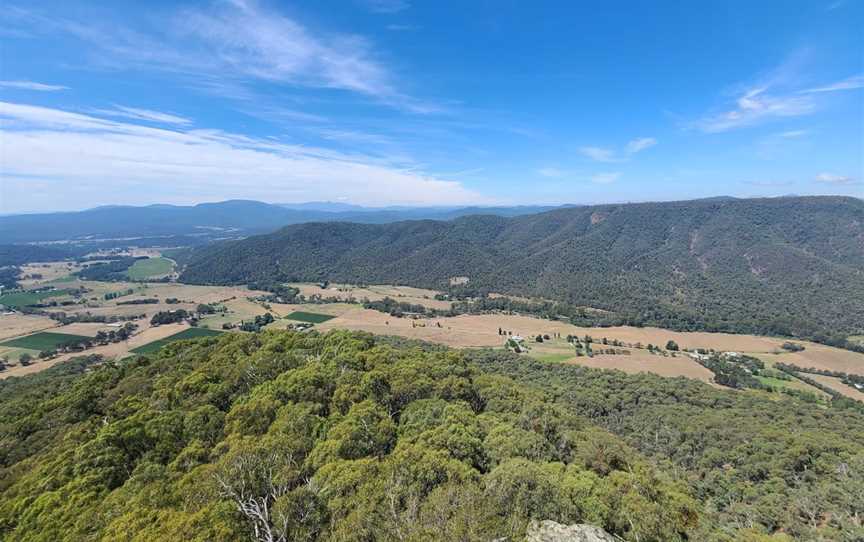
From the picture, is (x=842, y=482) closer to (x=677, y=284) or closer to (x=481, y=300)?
(x=481, y=300)

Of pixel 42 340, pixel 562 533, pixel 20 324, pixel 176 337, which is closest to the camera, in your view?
pixel 562 533

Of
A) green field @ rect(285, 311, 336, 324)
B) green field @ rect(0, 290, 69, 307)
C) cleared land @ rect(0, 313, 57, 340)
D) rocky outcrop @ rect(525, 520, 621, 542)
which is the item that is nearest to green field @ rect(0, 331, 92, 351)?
cleared land @ rect(0, 313, 57, 340)

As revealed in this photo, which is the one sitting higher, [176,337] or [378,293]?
[176,337]

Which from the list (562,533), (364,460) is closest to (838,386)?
(562,533)

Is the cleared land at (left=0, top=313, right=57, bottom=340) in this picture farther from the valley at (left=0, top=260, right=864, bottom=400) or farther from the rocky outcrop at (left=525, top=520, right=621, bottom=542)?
the rocky outcrop at (left=525, top=520, right=621, bottom=542)

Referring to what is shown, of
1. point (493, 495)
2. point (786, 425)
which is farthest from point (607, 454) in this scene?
point (786, 425)

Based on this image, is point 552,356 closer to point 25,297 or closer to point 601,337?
point 601,337

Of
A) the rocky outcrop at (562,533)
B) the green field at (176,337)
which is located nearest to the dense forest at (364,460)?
the rocky outcrop at (562,533)
